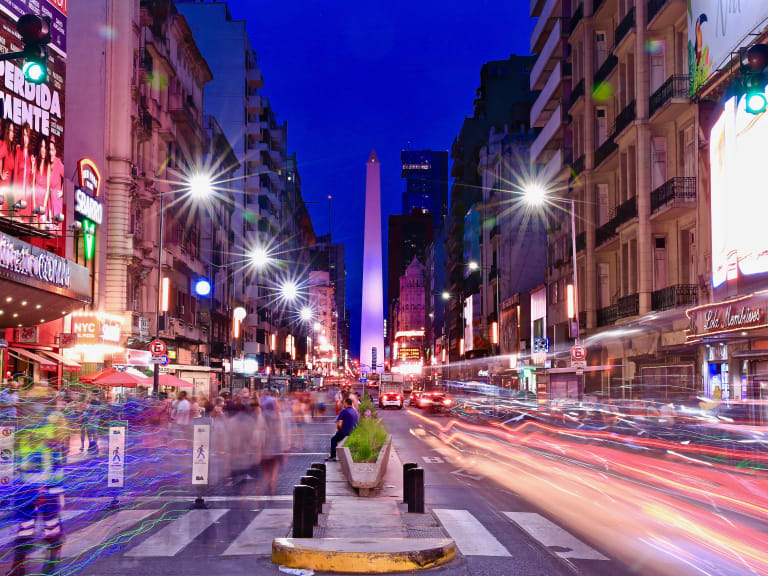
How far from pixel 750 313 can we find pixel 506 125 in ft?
253

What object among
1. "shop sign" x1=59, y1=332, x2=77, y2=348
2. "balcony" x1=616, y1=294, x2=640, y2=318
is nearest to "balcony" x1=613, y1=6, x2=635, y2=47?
"balcony" x1=616, y1=294, x2=640, y2=318

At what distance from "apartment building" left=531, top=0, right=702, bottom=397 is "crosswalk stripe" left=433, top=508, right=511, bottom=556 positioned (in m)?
20.4

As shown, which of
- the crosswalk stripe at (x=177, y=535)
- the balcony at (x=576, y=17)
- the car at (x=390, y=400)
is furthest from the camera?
the car at (x=390, y=400)

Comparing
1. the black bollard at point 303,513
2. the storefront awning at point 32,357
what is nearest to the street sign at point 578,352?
the storefront awning at point 32,357

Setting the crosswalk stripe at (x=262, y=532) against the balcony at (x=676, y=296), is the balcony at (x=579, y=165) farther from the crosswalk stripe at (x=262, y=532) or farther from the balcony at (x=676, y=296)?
the crosswalk stripe at (x=262, y=532)

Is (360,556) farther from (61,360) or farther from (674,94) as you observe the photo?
(674,94)

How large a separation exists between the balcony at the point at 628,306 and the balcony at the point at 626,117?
8094 mm

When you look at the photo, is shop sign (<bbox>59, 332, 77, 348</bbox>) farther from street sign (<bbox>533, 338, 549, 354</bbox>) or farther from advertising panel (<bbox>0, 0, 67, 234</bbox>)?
street sign (<bbox>533, 338, 549, 354</bbox>)

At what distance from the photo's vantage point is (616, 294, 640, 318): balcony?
4144cm

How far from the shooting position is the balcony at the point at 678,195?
35844 mm

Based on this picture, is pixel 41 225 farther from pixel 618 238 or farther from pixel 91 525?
pixel 618 238

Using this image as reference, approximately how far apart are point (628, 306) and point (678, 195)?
8.14 metres

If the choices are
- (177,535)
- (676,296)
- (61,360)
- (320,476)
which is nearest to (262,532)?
(177,535)

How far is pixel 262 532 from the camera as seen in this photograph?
1323 cm
